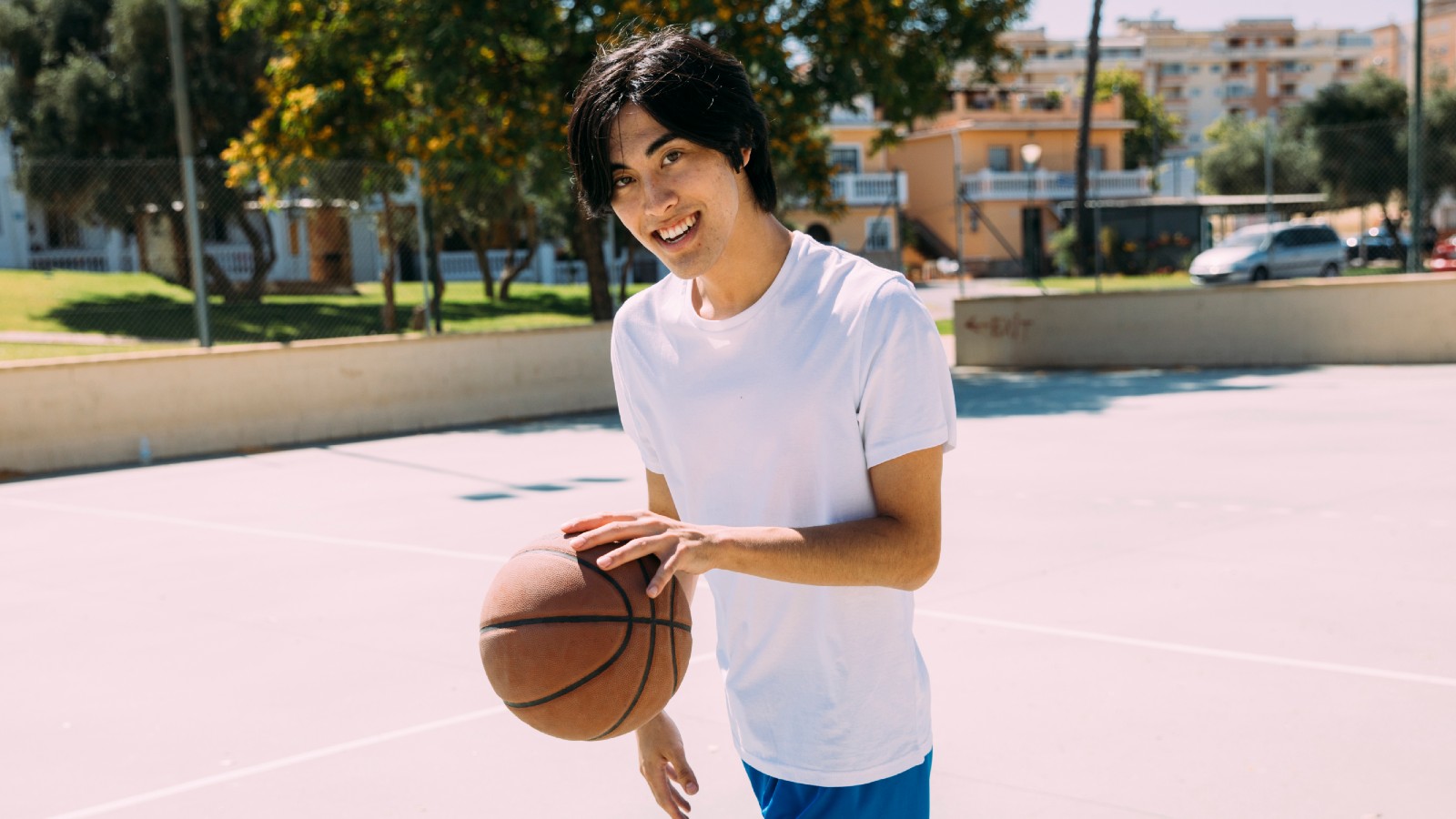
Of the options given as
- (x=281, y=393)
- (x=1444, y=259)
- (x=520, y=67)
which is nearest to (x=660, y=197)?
(x=281, y=393)

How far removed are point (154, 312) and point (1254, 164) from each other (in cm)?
4619

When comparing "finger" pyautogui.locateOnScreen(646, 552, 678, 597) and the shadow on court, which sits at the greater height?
"finger" pyautogui.locateOnScreen(646, 552, 678, 597)

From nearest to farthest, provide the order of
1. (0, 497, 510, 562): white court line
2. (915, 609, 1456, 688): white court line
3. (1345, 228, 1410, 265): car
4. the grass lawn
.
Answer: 1. (915, 609, 1456, 688): white court line
2. (0, 497, 510, 562): white court line
3. the grass lawn
4. (1345, 228, 1410, 265): car

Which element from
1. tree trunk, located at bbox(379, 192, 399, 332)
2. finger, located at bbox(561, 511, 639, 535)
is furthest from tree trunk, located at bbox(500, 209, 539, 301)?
finger, located at bbox(561, 511, 639, 535)

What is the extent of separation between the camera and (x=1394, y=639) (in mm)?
5480

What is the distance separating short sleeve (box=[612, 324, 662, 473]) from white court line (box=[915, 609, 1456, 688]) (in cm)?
370

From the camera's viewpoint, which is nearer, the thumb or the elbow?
the elbow

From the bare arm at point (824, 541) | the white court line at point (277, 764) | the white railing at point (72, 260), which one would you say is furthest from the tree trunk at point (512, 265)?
the bare arm at point (824, 541)

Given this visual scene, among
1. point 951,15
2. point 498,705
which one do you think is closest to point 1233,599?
point 498,705

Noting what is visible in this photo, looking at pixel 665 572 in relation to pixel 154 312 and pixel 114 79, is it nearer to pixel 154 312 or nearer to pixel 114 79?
pixel 154 312

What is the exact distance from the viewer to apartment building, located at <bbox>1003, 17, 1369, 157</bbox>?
120125 millimetres

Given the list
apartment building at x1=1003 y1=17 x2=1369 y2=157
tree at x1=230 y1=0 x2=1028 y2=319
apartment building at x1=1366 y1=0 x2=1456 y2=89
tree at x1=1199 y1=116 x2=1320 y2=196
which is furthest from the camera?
apartment building at x1=1366 y1=0 x2=1456 y2=89

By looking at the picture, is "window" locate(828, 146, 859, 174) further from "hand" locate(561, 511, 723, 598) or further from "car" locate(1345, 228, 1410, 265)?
"hand" locate(561, 511, 723, 598)

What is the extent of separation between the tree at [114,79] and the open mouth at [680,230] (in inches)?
970
